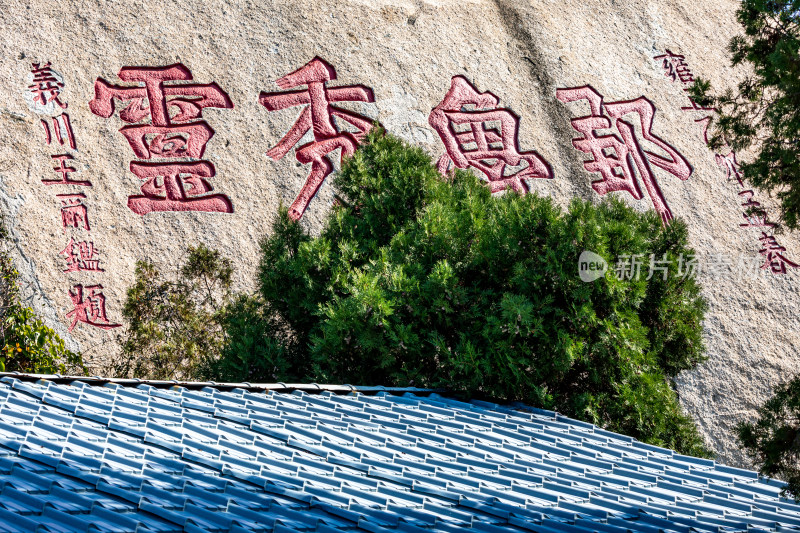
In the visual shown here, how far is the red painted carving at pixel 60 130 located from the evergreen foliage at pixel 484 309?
100 inches

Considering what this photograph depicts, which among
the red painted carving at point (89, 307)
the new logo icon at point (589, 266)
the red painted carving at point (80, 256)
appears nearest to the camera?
the new logo icon at point (589, 266)

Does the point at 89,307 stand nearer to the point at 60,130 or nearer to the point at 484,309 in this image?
the point at 60,130

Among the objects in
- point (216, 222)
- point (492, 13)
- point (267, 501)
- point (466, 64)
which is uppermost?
point (492, 13)

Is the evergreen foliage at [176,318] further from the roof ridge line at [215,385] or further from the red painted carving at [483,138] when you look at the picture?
the red painted carving at [483,138]

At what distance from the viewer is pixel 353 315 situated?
5051mm

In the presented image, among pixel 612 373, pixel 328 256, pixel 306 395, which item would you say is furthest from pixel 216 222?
pixel 612 373

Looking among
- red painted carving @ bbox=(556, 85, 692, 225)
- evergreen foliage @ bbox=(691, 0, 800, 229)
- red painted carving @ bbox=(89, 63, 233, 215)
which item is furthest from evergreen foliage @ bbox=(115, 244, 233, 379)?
evergreen foliage @ bbox=(691, 0, 800, 229)

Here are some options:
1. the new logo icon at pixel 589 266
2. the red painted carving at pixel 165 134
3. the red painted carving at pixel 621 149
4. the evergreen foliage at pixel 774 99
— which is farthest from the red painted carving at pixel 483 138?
the evergreen foliage at pixel 774 99

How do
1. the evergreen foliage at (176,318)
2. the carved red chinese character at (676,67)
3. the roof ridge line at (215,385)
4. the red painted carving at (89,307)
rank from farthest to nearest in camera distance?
the carved red chinese character at (676,67)
the red painted carving at (89,307)
the evergreen foliage at (176,318)
the roof ridge line at (215,385)

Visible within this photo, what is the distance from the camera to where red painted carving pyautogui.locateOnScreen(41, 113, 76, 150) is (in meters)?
7.12

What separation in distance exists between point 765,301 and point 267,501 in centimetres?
675

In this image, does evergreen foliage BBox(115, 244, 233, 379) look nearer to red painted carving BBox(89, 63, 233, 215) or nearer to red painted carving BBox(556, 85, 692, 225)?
red painted carving BBox(89, 63, 233, 215)

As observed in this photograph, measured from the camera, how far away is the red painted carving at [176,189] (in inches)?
284

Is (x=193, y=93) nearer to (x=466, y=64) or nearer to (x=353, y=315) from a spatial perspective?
(x=466, y=64)
